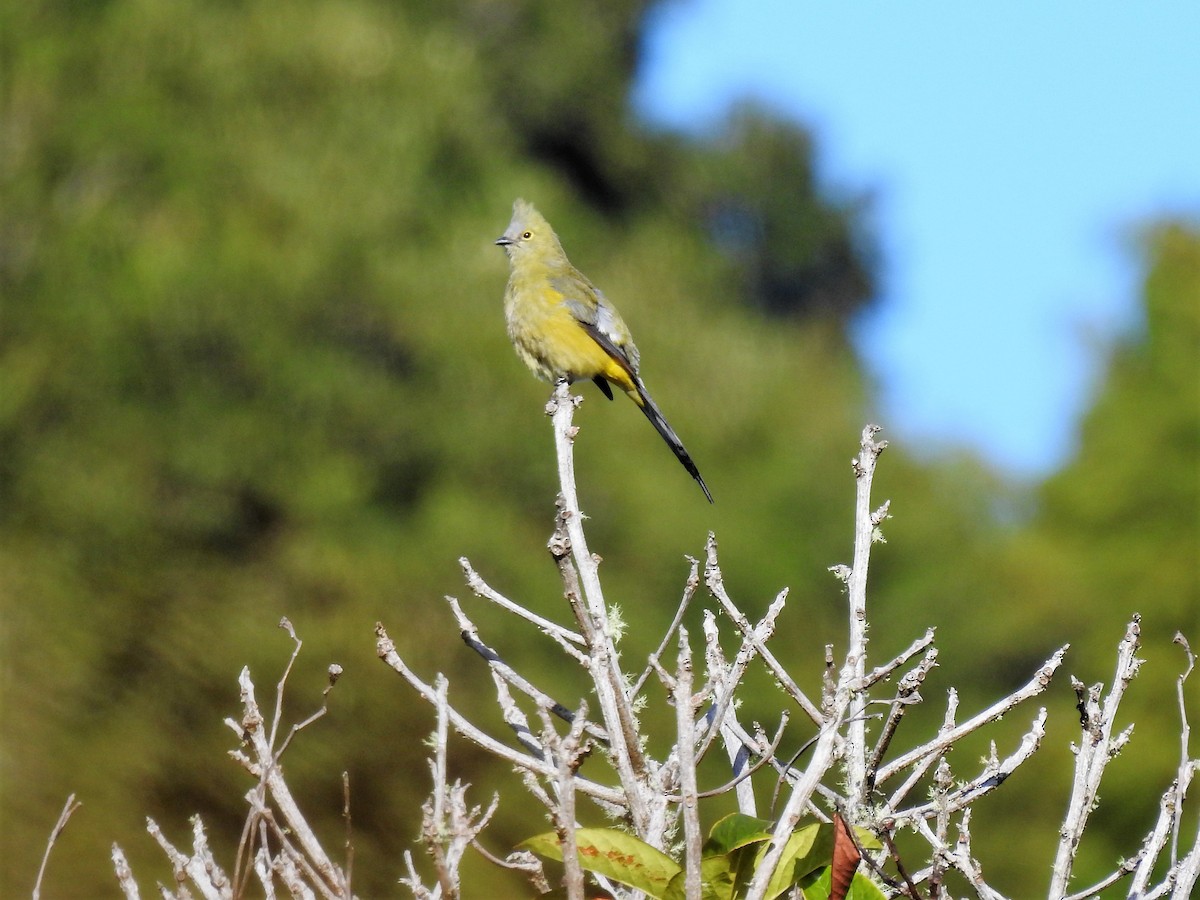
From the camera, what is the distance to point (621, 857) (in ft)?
7.47

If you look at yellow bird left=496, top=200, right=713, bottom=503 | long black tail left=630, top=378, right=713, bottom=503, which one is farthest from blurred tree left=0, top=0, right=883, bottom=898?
long black tail left=630, top=378, right=713, bottom=503

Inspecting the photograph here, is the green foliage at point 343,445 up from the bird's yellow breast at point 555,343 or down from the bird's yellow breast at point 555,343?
up

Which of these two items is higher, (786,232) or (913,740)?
(786,232)

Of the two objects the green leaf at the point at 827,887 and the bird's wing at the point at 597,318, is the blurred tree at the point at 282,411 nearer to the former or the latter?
the bird's wing at the point at 597,318

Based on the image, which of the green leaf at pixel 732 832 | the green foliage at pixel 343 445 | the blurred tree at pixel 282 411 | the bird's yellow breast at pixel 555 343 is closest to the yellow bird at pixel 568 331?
the bird's yellow breast at pixel 555 343

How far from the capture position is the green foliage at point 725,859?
2.26 meters

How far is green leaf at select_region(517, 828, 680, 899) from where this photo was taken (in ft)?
7.41

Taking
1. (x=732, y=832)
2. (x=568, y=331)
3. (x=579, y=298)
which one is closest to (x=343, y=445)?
(x=579, y=298)

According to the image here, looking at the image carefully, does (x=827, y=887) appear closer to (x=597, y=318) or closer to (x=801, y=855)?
(x=801, y=855)

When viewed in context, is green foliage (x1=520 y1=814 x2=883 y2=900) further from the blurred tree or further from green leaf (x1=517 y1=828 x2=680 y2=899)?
the blurred tree

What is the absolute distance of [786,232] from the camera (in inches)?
1393

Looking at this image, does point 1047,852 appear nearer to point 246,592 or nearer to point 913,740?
point 913,740

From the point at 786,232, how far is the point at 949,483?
29.3 feet

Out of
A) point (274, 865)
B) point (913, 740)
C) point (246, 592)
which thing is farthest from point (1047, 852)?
point (274, 865)
